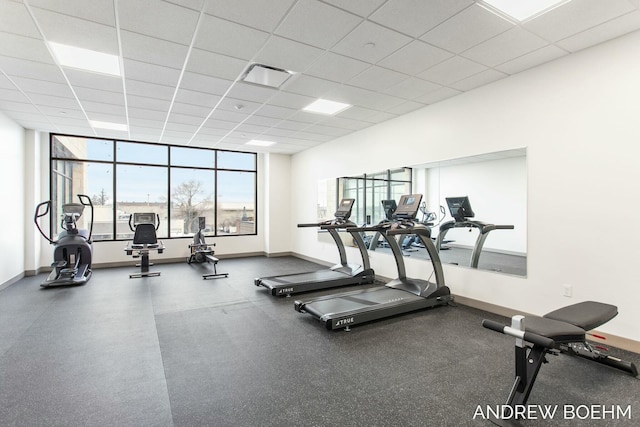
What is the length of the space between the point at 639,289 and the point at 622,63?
225cm

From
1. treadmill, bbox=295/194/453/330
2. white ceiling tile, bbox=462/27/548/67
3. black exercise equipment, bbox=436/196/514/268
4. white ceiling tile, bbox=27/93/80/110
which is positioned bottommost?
treadmill, bbox=295/194/453/330

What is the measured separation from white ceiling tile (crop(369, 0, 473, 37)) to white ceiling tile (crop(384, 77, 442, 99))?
122 centimetres

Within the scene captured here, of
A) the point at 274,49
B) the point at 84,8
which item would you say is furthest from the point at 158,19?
the point at 274,49

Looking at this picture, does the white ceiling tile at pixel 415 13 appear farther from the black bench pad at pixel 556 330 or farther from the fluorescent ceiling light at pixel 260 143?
the fluorescent ceiling light at pixel 260 143

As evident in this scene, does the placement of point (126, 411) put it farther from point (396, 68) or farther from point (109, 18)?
point (396, 68)

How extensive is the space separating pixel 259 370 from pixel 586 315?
271 cm

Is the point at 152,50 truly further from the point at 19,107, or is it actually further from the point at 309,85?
the point at 19,107

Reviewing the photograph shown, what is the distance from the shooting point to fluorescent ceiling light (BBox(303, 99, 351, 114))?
515 cm

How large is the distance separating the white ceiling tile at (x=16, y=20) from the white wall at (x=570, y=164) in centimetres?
506

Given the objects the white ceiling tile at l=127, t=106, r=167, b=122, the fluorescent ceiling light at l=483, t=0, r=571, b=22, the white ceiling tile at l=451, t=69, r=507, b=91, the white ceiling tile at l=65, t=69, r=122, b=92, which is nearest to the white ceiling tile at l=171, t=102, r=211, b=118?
the white ceiling tile at l=127, t=106, r=167, b=122

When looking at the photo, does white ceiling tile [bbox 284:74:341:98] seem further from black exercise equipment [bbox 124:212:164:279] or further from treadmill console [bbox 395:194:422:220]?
black exercise equipment [bbox 124:212:164:279]

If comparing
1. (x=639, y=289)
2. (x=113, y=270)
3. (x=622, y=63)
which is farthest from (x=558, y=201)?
(x=113, y=270)

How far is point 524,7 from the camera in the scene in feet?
9.12

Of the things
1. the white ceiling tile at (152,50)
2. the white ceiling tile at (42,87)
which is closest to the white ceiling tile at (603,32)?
the white ceiling tile at (152,50)
